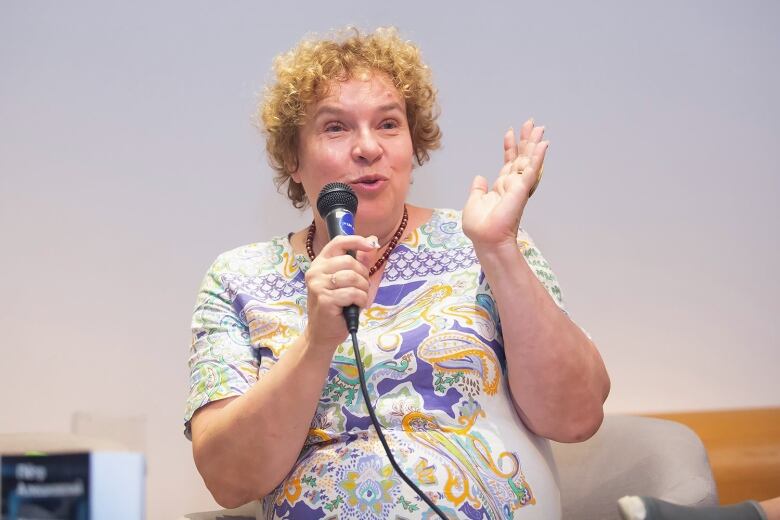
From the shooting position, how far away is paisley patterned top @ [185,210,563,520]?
1.51 meters

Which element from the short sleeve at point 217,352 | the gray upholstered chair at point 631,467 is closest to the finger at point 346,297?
the short sleeve at point 217,352

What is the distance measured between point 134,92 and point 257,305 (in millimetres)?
888

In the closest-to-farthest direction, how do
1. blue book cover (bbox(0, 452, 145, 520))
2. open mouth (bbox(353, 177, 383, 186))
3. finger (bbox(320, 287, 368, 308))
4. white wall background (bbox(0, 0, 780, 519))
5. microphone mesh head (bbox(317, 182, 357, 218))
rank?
blue book cover (bbox(0, 452, 145, 520)) → finger (bbox(320, 287, 368, 308)) → microphone mesh head (bbox(317, 182, 357, 218)) → open mouth (bbox(353, 177, 383, 186)) → white wall background (bbox(0, 0, 780, 519))

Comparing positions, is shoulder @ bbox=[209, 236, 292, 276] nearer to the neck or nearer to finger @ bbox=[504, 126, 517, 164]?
the neck

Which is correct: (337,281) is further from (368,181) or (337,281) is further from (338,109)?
(338,109)

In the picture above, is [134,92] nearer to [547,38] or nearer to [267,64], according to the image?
[267,64]

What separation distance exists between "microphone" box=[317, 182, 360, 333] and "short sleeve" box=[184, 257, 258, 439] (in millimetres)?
391

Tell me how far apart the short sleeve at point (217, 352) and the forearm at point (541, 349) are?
0.47 meters

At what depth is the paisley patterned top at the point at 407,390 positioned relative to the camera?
151cm

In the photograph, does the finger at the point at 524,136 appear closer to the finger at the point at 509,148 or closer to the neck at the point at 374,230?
the finger at the point at 509,148

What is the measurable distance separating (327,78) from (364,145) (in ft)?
0.60

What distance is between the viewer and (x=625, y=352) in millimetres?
2494

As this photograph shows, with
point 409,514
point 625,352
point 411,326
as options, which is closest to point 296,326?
point 411,326

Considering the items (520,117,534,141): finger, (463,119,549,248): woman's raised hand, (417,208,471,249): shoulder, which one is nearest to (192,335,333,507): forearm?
(463,119,549,248): woman's raised hand
